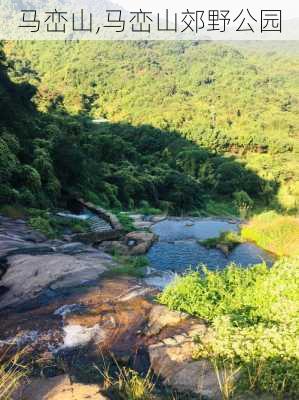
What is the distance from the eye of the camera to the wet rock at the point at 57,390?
14.8 feet

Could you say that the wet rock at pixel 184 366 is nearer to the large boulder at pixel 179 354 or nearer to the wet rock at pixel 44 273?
the large boulder at pixel 179 354

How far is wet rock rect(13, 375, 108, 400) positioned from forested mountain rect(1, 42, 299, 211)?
11.1m

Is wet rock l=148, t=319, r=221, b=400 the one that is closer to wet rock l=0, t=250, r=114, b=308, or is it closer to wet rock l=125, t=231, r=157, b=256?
wet rock l=0, t=250, r=114, b=308

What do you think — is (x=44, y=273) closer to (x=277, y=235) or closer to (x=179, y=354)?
(x=179, y=354)

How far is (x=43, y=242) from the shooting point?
1130 cm

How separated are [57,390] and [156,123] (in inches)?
3131

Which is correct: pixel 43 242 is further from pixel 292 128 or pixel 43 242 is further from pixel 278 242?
pixel 292 128

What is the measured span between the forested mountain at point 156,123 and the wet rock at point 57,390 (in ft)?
36.5

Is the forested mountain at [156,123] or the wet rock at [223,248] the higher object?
the forested mountain at [156,123]

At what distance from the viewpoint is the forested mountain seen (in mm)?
24016

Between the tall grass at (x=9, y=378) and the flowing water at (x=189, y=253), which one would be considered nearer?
the tall grass at (x=9, y=378)

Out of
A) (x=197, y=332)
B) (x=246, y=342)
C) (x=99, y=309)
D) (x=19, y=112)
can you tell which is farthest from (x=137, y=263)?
(x=19, y=112)

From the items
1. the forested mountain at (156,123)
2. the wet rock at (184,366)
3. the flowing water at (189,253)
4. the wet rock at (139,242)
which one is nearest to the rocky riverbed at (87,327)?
the wet rock at (184,366)

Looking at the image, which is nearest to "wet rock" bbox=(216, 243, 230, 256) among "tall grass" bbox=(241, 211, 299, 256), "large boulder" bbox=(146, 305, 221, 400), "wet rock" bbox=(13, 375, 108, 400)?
"tall grass" bbox=(241, 211, 299, 256)
